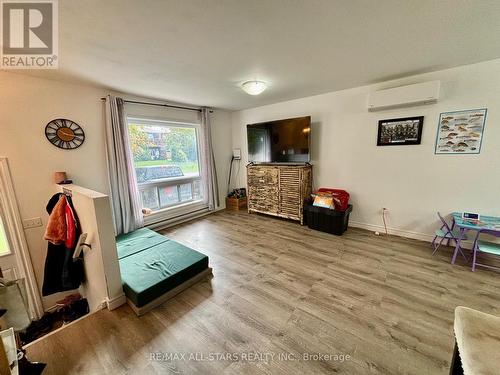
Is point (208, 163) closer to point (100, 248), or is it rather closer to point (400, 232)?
point (100, 248)

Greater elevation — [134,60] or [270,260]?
[134,60]

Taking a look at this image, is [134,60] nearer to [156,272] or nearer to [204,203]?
[156,272]

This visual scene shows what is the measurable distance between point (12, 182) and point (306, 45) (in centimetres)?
362

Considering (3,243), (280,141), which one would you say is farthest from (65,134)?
(280,141)

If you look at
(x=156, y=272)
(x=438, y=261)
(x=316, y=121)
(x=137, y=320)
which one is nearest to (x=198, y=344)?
(x=137, y=320)

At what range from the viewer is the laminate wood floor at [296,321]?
1362mm

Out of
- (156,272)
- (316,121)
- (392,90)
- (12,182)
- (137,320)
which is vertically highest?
(392,90)

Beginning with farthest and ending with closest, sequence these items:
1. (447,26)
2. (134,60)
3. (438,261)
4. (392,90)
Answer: (392,90) < (438,261) < (134,60) < (447,26)

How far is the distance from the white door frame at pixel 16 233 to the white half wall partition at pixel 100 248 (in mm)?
846

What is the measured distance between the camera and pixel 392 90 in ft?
9.30

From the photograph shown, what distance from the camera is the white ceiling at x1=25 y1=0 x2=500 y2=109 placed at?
4.51 ft

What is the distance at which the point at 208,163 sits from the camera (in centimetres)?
447

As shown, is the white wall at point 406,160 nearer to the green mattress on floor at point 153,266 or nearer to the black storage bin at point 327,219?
the black storage bin at point 327,219

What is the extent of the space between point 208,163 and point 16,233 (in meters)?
3.02
